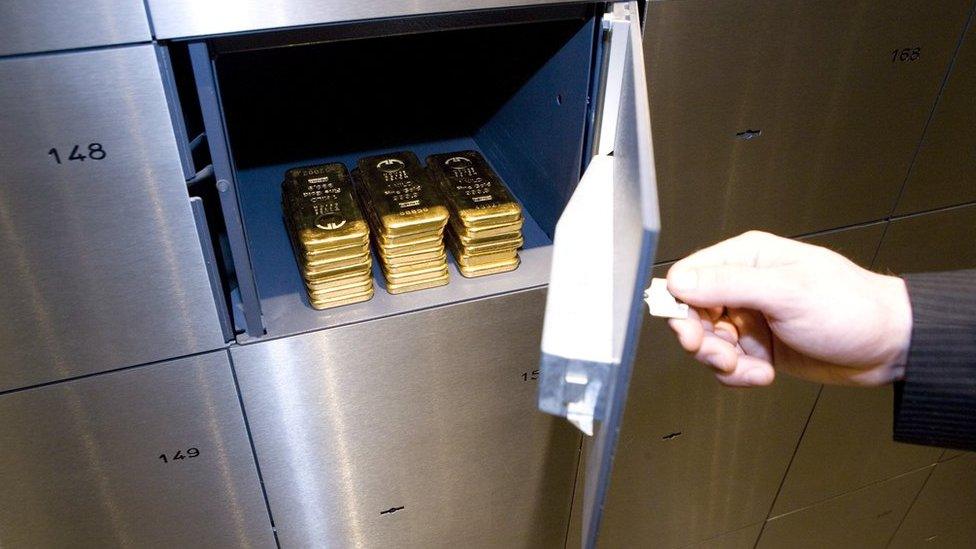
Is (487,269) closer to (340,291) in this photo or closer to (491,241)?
(491,241)

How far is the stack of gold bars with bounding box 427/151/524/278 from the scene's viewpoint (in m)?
1.02

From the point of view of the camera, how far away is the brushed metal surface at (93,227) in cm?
70

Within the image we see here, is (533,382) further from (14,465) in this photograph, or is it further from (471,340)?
(14,465)

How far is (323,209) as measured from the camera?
101 centimetres

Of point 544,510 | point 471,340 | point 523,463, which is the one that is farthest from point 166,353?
point 544,510

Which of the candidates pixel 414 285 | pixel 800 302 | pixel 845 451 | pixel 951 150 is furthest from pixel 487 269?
pixel 845 451

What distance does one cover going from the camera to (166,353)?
Answer: 890 mm

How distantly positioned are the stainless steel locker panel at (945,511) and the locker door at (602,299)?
170 centimetres

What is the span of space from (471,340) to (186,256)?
432 mm

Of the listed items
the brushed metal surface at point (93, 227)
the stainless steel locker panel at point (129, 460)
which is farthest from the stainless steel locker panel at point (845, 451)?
the brushed metal surface at point (93, 227)

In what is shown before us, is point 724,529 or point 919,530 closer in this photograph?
point 724,529

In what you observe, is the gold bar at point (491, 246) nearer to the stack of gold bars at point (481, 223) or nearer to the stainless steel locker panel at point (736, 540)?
the stack of gold bars at point (481, 223)

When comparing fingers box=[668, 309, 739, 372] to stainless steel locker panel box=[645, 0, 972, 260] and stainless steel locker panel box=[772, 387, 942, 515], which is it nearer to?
stainless steel locker panel box=[645, 0, 972, 260]

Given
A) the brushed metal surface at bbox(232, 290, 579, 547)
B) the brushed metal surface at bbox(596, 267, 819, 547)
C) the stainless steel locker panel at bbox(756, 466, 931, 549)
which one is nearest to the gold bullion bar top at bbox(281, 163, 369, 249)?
the brushed metal surface at bbox(232, 290, 579, 547)
